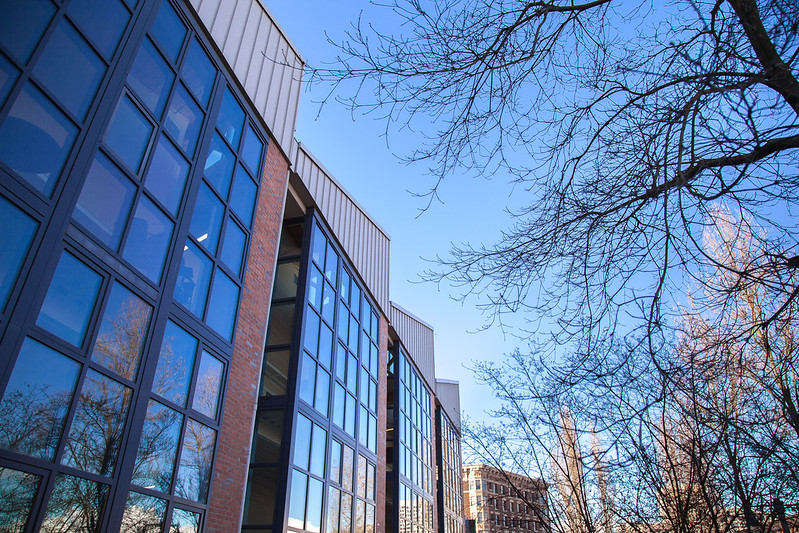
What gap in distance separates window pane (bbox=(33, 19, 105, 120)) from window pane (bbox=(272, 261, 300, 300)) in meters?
6.55

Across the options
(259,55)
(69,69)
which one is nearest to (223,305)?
(69,69)

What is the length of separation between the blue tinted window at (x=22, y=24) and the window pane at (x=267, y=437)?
22.7 feet

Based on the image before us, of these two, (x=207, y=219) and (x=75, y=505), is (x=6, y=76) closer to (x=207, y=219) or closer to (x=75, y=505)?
(x=207, y=219)

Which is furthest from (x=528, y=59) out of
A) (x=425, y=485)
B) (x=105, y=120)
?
(x=425, y=485)

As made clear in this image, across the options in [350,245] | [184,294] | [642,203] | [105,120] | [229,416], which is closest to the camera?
[642,203]

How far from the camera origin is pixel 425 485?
21609 mm

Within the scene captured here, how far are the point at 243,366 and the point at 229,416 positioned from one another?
2.77 feet

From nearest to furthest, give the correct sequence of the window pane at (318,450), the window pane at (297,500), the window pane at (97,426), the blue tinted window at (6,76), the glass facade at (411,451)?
the blue tinted window at (6,76) < the window pane at (97,426) < the window pane at (297,500) < the window pane at (318,450) < the glass facade at (411,451)

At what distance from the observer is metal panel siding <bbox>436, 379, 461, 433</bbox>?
2887 centimetres

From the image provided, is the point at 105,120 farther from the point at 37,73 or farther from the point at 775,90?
the point at 775,90

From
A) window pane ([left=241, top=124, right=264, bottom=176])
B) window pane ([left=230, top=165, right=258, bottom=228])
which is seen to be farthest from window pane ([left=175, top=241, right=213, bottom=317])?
window pane ([left=241, top=124, right=264, bottom=176])

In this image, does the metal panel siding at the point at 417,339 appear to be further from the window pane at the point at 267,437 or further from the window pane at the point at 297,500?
the window pane at the point at 297,500

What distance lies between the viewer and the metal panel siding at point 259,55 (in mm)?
8453

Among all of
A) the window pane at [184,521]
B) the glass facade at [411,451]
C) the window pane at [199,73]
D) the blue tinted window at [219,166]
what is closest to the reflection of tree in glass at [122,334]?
the window pane at [184,521]
